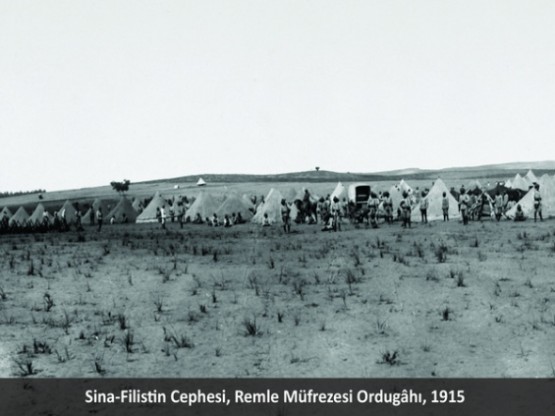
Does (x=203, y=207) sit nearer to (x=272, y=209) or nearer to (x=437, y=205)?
(x=272, y=209)

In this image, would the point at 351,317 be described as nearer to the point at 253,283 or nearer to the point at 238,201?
the point at 253,283

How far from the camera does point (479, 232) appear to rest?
22.3m

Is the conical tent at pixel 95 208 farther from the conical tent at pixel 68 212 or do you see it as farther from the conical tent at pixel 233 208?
the conical tent at pixel 233 208

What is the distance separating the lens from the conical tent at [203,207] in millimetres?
38031

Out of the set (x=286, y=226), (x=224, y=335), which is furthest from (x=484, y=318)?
(x=286, y=226)

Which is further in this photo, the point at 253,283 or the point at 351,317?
the point at 253,283

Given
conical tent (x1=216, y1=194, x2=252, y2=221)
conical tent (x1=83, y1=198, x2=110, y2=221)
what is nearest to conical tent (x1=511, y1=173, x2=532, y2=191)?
conical tent (x1=216, y1=194, x2=252, y2=221)

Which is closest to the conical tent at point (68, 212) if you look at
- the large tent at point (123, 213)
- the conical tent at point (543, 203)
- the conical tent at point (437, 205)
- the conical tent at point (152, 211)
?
the large tent at point (123, 213)

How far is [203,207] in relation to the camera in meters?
38.4

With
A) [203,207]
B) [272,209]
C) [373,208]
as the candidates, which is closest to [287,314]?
[373,208]

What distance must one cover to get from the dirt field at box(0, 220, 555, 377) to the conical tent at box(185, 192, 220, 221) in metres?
20.1

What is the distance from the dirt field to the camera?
809 centimetres

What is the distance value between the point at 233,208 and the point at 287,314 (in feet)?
85.2
